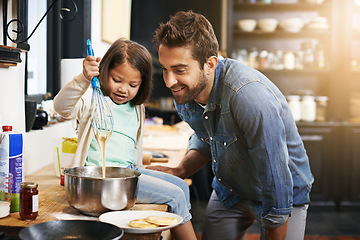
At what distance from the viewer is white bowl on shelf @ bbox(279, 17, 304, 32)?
4.77 m

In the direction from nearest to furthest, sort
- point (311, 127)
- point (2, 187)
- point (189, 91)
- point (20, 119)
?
point (2, 187)
point (189, 91)
point (20, 119)
point (311, 127)

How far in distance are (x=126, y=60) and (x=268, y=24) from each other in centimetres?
315

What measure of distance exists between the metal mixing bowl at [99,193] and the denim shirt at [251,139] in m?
0.49

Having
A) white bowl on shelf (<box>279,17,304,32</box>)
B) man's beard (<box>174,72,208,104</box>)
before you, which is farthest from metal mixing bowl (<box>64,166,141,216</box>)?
white bowl on shelf (<box>279,17,304,32</box>)

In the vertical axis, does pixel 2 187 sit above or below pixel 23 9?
below

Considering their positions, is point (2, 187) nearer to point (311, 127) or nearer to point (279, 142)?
point (279, 142)

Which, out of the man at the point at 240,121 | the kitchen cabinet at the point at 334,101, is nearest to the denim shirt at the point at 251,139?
the man at the point at 240,121

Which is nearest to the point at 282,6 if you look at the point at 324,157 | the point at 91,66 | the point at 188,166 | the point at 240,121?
the point at 324,157

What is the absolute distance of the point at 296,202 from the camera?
198cm

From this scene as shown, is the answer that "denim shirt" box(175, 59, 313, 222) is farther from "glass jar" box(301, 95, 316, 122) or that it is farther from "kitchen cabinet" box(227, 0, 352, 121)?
"kitchen cabinet" box(227, 0, 352, 121)

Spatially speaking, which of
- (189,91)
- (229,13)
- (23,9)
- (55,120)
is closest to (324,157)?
(229,13)

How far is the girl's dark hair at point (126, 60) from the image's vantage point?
198 cm

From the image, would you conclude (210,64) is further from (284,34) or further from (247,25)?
(284,34)

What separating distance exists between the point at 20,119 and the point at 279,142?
1.13m
